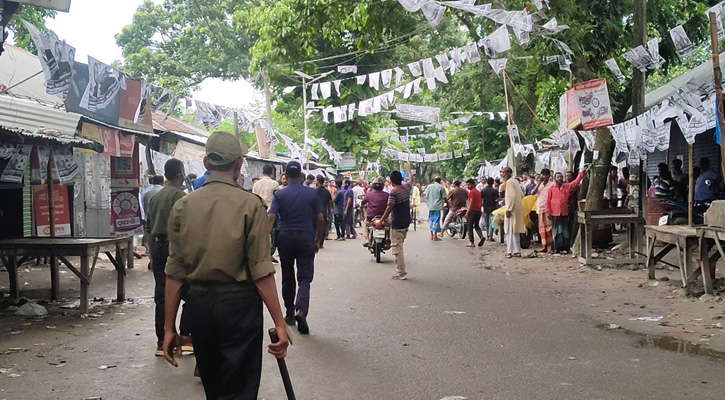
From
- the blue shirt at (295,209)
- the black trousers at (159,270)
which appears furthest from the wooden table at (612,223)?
the black trousers at (159,270)

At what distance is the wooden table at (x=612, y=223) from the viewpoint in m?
13.4

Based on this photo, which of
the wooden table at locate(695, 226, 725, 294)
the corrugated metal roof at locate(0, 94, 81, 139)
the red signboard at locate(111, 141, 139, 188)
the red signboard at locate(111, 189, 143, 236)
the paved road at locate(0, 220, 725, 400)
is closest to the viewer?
the paved road at locate(0, 220, 725, 400)

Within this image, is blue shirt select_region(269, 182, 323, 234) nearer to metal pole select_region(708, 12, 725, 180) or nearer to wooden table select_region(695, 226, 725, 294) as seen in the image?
wooden table select_region(695, 226, 725, 294)

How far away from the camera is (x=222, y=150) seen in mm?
4098

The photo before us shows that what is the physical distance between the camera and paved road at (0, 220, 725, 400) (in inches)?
228

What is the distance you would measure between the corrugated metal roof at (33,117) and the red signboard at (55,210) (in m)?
1.53

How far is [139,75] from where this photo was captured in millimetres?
37938

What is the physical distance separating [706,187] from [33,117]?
40.8ft

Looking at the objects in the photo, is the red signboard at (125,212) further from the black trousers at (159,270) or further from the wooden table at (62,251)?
the black trousers at (159,270)

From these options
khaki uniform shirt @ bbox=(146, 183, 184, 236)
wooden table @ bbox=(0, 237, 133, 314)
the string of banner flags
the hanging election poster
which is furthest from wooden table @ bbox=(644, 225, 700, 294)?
wooden table @ bbox=(0, 237, 133, 314)

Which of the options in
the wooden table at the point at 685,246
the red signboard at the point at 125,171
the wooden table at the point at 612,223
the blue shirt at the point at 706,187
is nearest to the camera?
the wooden table at the point at 685,246

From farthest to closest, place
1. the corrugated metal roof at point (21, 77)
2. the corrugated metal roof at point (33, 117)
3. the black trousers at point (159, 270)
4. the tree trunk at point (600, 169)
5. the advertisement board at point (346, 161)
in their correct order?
1. the advertisement board at point (346, 161)
2. the tree trunk at point (600, 169)
3. the corrugated metal roof at point (21, 77)
4. the corrugated metal roof at point (33, 117)
5. the black trousers at point (159, 270)

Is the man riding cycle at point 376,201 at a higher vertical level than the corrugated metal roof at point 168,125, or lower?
lower

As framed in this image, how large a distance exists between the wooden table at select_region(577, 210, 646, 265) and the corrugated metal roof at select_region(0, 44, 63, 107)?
10.6 meters
